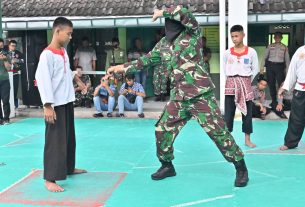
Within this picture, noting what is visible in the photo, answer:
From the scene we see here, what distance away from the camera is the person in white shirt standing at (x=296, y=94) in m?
6.80

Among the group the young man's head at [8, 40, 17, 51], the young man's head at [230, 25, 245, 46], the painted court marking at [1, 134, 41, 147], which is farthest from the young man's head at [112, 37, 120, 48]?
the young man's head at [230, 25, 245, 46]

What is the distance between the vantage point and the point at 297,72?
6.85 meters

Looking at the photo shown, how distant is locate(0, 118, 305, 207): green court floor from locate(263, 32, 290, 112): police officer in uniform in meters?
1.80

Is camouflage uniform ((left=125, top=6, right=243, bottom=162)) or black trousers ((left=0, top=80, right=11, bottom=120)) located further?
black trousers ((left=0, top=80, right=11, bottom=120))

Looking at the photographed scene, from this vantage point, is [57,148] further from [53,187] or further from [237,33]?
[237,33]

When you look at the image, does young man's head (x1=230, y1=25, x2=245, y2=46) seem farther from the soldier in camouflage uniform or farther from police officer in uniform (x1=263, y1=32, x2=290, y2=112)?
police officer in uniform (x1=263, y1=32, x2=290, y2=112)

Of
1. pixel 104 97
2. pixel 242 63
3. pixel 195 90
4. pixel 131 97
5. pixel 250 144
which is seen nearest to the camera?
pixel 195 90

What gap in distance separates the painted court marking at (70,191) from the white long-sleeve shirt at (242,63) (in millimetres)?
2404

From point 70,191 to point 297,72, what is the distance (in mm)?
3683

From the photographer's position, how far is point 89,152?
24.2 ft

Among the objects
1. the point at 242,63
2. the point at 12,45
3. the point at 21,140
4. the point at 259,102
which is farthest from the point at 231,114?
the point at 12,45

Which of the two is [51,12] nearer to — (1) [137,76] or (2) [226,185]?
(1) [137,76]

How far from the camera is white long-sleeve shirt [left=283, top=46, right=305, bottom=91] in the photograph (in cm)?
677

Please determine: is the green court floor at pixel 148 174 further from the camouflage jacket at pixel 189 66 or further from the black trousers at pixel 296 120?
the camouflage jacket at pixel 189 66
